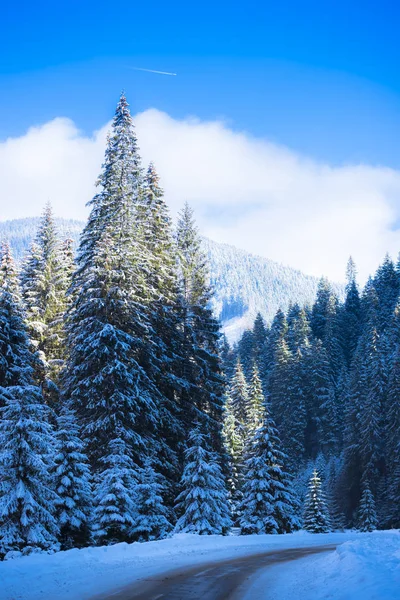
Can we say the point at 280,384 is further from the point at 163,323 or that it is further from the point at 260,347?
the point at 163,323

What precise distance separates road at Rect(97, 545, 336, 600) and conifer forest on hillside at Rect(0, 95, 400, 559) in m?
4.23

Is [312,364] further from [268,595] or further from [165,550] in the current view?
[268,595]

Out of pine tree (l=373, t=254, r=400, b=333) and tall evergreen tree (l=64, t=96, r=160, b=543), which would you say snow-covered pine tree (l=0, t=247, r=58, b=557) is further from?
pine tree (l=373, t=254, r=400, b=333)

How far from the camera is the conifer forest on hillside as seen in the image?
15.0 m

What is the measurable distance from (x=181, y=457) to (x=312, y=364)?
54.9 meters

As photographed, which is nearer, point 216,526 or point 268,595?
point 268,595

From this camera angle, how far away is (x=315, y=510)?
35.2 m

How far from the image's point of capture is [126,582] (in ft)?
31.3

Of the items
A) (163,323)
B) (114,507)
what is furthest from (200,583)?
(163,323)

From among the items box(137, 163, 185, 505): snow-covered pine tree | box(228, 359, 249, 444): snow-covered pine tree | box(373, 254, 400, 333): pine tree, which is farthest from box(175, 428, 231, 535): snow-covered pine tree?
Answer: box(373, 254, 400, 333): pine tree

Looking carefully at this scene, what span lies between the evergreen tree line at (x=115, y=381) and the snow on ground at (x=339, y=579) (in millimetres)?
6028

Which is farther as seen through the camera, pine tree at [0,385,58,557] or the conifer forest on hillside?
the conifer forest on hillside

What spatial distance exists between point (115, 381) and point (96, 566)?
440 inches

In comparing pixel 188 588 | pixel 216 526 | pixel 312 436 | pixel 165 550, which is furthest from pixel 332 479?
pixel 188 588
